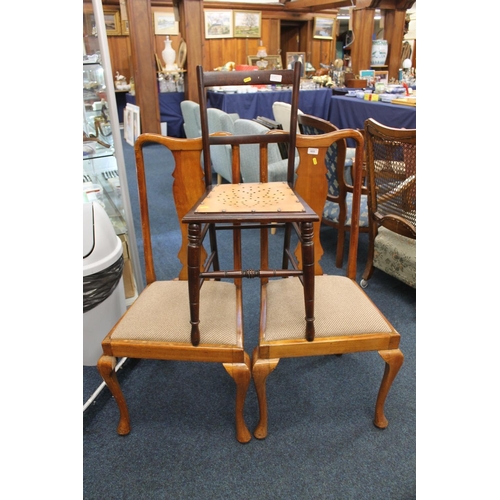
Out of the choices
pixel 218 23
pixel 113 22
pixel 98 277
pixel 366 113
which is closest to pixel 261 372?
pixel 98 277

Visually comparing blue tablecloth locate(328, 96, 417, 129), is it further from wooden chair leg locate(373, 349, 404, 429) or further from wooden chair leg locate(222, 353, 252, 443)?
wooden chair leg locate(222, 353, 252, 443)

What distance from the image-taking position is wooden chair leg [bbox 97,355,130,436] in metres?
1.24

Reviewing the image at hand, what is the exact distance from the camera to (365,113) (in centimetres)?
395

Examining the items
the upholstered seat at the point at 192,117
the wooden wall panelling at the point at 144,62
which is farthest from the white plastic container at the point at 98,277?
the wooden wall panelling at the point at 144,62

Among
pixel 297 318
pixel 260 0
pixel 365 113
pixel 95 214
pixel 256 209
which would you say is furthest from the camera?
pixel 260 0

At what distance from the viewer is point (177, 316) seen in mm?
1271

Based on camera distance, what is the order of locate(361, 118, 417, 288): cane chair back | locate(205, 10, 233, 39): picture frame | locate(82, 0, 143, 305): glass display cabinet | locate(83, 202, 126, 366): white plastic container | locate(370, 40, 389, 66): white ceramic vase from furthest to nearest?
locate(205, 10, 233, 39): picture frame, locate(370, 40, 389, 66): white ceramic vase, locate(361, 118, 417, 288): cane chair back, locate(82, 0, 143, 305): glass display cabinet, locate(83, 202, 126, 366): white plastic container

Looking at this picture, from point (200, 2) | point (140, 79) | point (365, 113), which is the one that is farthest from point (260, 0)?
point (365, 113)

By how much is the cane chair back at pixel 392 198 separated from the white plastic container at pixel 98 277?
126cm

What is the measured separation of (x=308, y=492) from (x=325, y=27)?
31.6 ft

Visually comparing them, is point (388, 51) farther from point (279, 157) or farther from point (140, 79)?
point (279, 157)

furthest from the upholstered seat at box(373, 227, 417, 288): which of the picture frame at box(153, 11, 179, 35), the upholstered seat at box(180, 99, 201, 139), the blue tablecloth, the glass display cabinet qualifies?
the picture frame at box(153, 11, 179, 35)

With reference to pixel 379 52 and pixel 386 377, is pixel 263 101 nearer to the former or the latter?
pixel 379 52

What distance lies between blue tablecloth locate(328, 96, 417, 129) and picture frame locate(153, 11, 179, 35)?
4.30 m
